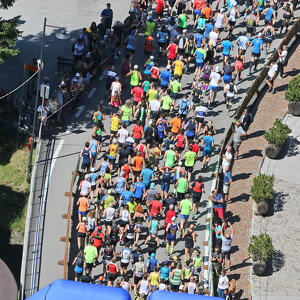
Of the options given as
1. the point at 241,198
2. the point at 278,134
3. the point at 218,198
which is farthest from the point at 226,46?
the point at 218,198

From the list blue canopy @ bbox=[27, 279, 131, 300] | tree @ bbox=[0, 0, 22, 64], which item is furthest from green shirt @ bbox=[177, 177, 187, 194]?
blue canopy @ bbox=[27, 279, 131, 300]

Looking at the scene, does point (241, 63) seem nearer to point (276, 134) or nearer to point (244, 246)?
point (276, 134)

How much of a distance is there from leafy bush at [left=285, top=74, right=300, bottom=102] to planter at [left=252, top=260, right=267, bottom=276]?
9.27 meters

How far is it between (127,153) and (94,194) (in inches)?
71.7

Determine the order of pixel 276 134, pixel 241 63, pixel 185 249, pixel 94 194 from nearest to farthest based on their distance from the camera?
pixel 185 249
pixel 94 194
pixel 276 134
pixel 241 63

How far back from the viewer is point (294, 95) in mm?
37750

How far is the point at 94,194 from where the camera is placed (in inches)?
1284

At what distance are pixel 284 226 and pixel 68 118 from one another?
9580 mm

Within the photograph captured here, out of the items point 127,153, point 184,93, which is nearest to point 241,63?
point 184,93

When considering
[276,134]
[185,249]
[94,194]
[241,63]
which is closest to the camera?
[185,249]

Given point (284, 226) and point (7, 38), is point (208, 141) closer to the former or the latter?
point (284, 226)

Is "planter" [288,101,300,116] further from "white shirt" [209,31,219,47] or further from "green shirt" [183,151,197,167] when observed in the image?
"green shirt" [183,151,197,167]

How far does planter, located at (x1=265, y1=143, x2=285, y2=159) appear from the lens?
117 ft

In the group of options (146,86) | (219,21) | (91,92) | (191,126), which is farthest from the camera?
(219,21)
